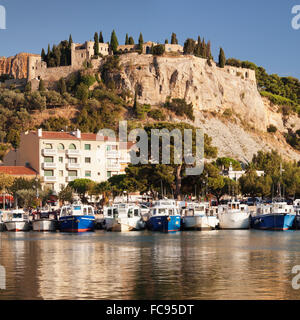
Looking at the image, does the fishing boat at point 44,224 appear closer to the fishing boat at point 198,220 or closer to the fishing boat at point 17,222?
the fishing boat at point 17,222

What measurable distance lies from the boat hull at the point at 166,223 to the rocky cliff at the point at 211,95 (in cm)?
6508

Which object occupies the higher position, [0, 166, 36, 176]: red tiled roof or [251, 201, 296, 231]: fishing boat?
[0, 166, 36, 176]: red tiled roof

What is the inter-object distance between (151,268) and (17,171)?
60.0m

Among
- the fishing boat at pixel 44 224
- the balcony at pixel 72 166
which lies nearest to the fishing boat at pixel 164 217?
the fishing boat at pixel 44 224

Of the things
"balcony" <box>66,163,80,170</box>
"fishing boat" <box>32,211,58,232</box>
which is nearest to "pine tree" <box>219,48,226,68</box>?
"balcony" <box>66,163,80,170</box>

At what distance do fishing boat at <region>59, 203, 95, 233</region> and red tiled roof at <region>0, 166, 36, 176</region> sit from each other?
28.1 metres

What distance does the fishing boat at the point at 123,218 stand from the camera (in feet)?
180

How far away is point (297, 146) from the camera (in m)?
141

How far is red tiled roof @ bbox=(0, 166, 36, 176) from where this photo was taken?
83.7m

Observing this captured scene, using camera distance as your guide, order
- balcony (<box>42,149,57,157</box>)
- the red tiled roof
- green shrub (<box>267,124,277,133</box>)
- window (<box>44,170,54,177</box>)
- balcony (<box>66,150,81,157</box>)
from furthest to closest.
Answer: green shrub (<box>267,124,277,133</box>) → balcony (<box>66,150,81,157</box>) → window (<box>44,170,54,177</box>) → balcony (<box>42,149,57,157</box>) → the red tiled roof

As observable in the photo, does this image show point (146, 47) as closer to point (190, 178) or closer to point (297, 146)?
point (297, 146)

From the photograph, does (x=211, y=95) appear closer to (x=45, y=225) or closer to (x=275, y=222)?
(x=275, y=222)

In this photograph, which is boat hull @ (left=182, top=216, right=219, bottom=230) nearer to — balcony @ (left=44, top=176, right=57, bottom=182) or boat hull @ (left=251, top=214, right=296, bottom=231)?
boat hull @ (left=251, top=214, right=296, bottom=231)
